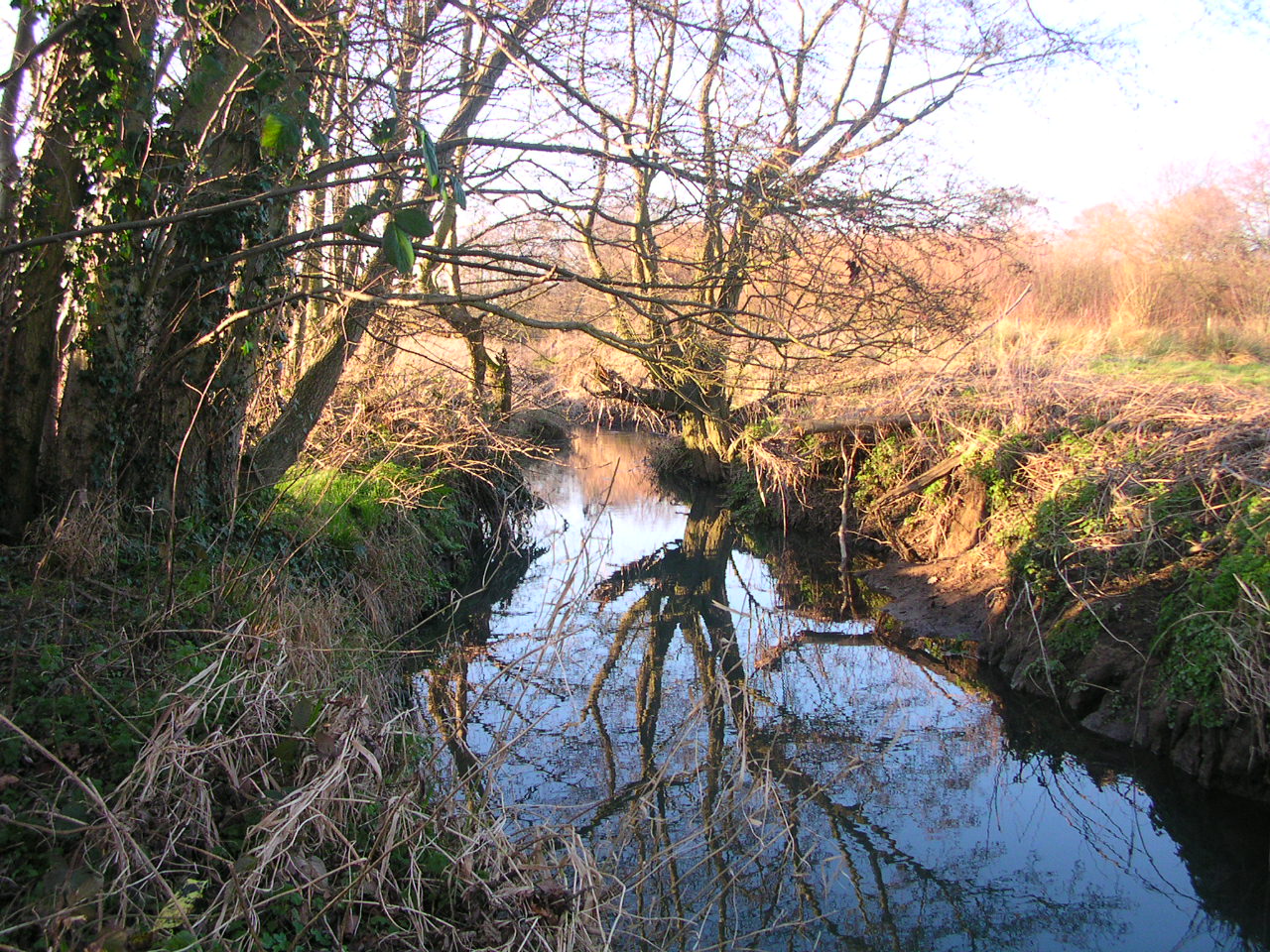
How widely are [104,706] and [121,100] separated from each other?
150 inches

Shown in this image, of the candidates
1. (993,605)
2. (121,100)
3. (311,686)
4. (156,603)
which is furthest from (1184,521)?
(121,100)

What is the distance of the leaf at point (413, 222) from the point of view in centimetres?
340

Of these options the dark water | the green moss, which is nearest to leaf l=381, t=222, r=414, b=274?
the dark water

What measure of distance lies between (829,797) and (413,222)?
14.2 ft

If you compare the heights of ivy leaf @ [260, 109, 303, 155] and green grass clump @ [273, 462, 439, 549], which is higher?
ivy leaf @ [260, 109, 303, 155]

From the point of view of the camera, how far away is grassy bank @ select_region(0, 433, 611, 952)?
3.00 meters

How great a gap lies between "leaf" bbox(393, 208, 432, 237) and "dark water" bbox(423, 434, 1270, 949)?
1.19 metres

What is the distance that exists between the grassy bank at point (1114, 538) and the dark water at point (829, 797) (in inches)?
16.8

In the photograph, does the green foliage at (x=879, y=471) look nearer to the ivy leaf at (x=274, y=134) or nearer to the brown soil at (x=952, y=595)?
the brown soil at (x=952, y=595)

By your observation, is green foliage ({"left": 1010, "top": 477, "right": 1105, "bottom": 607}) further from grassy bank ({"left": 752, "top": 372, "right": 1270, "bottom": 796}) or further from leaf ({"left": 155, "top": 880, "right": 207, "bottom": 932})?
leaf ({"left": 155, "top": 880, "right": 207, "bottom": 932})

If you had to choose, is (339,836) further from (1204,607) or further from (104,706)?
(1204,607)

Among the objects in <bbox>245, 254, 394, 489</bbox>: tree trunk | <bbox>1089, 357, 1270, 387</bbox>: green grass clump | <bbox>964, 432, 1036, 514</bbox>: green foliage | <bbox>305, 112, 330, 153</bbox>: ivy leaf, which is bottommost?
<bbox>964, 432, 1036, 514</bbox>: green foliage

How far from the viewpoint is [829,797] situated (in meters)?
5.79

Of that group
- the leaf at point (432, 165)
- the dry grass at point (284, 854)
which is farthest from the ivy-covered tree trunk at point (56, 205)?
the leaf at point (432, 165)
